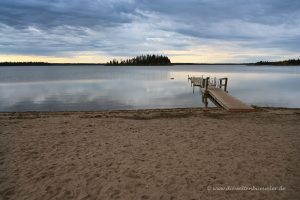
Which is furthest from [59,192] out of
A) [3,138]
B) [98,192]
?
[3,138]

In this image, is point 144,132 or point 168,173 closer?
point 168,173

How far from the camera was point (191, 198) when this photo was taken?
512cm

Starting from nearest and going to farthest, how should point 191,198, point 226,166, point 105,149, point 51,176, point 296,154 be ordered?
point 191,198
point 51,176
point 226,166
point 296,154
point 105,149

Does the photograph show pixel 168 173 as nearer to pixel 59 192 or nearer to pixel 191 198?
pixel 191 198

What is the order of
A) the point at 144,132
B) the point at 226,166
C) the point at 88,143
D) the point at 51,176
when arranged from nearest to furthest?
the point at 51,176, the point at 226,166, the point at 88,143, the point at 144,132

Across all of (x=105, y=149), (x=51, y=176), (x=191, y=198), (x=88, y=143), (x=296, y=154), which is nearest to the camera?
(x=191, y=198)

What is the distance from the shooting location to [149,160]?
705 cm

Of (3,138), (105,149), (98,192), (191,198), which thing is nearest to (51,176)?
(98,192)

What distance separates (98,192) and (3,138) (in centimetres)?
554

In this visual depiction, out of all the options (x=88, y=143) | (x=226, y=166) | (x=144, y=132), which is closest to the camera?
(x=226, y=166)

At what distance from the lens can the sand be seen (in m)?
5.41

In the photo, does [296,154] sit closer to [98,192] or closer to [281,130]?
[281,130]

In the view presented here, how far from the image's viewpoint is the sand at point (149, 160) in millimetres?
5414

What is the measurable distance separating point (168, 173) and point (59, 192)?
8.21 feet
